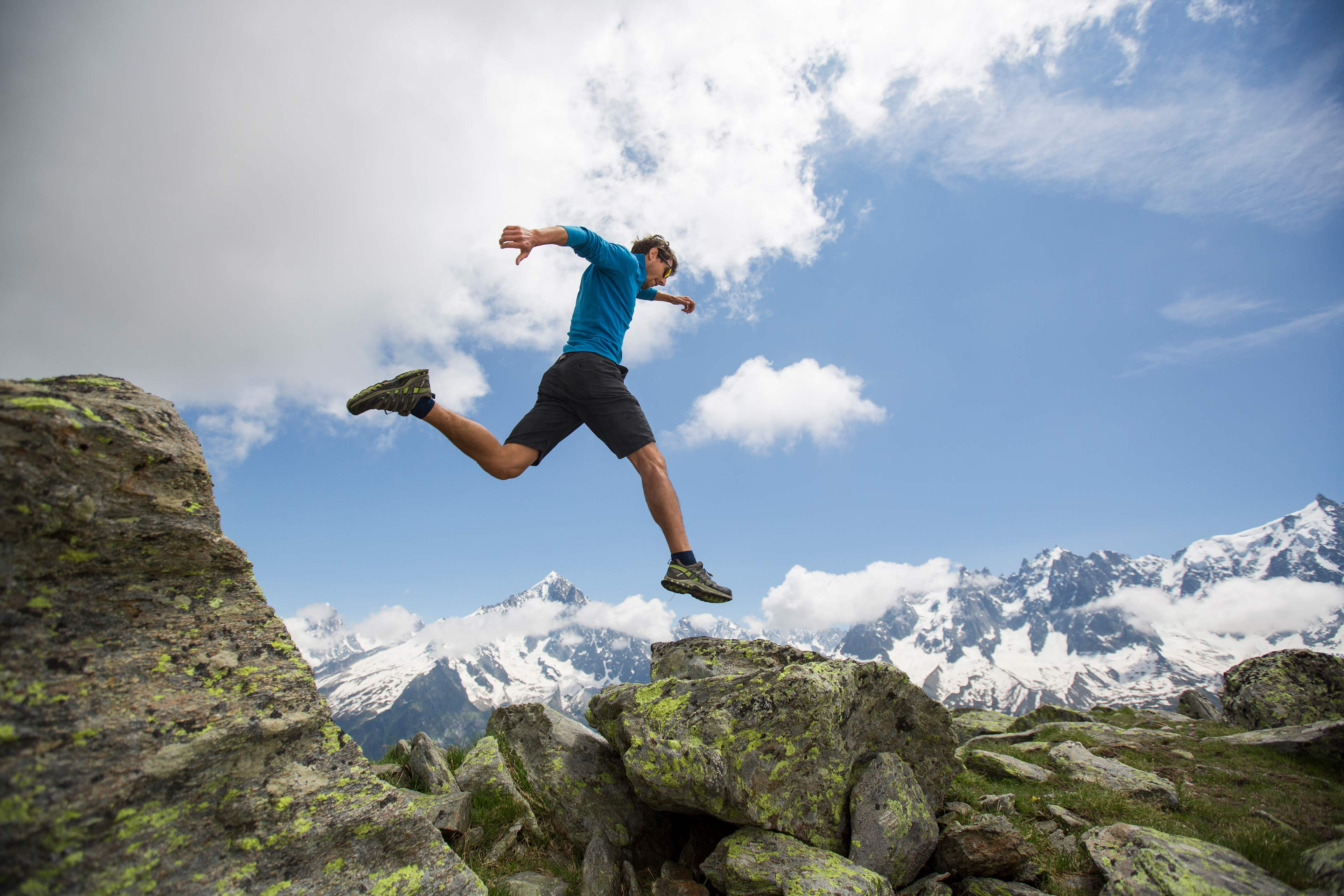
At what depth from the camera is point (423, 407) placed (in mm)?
6652

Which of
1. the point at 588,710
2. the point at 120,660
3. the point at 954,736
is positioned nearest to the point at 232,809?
the point at 120,660

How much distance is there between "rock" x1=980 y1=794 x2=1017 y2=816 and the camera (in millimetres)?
8375

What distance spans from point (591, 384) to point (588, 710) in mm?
4633

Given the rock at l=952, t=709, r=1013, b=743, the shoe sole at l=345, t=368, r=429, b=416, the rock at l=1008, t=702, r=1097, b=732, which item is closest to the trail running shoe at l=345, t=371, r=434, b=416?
the shoe sole at l=345, t=368, r=429, b=416

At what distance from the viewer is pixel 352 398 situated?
6422mm

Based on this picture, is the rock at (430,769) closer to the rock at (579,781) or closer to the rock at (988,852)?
the rock at (579,781)

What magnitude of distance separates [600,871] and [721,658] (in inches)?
130

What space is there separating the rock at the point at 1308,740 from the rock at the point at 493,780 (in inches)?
699

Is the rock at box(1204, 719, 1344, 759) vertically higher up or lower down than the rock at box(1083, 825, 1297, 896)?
higher up

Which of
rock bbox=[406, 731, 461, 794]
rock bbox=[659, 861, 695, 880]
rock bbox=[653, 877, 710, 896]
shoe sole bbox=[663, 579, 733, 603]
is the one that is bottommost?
rock bbox=[653, 877, 710, 896]

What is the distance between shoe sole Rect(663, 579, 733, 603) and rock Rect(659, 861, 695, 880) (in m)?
2.91

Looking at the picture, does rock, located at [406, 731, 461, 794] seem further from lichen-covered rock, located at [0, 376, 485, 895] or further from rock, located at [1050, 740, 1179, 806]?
rock, located at [1050, 740, 1179, 806]

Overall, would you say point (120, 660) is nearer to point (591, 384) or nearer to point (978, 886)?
point (591, 384)

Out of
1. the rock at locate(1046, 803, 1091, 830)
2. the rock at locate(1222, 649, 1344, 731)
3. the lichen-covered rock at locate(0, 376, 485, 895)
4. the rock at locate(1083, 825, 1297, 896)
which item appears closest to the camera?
the lichen-covered rock at locate(0, 376, 485, 895)
